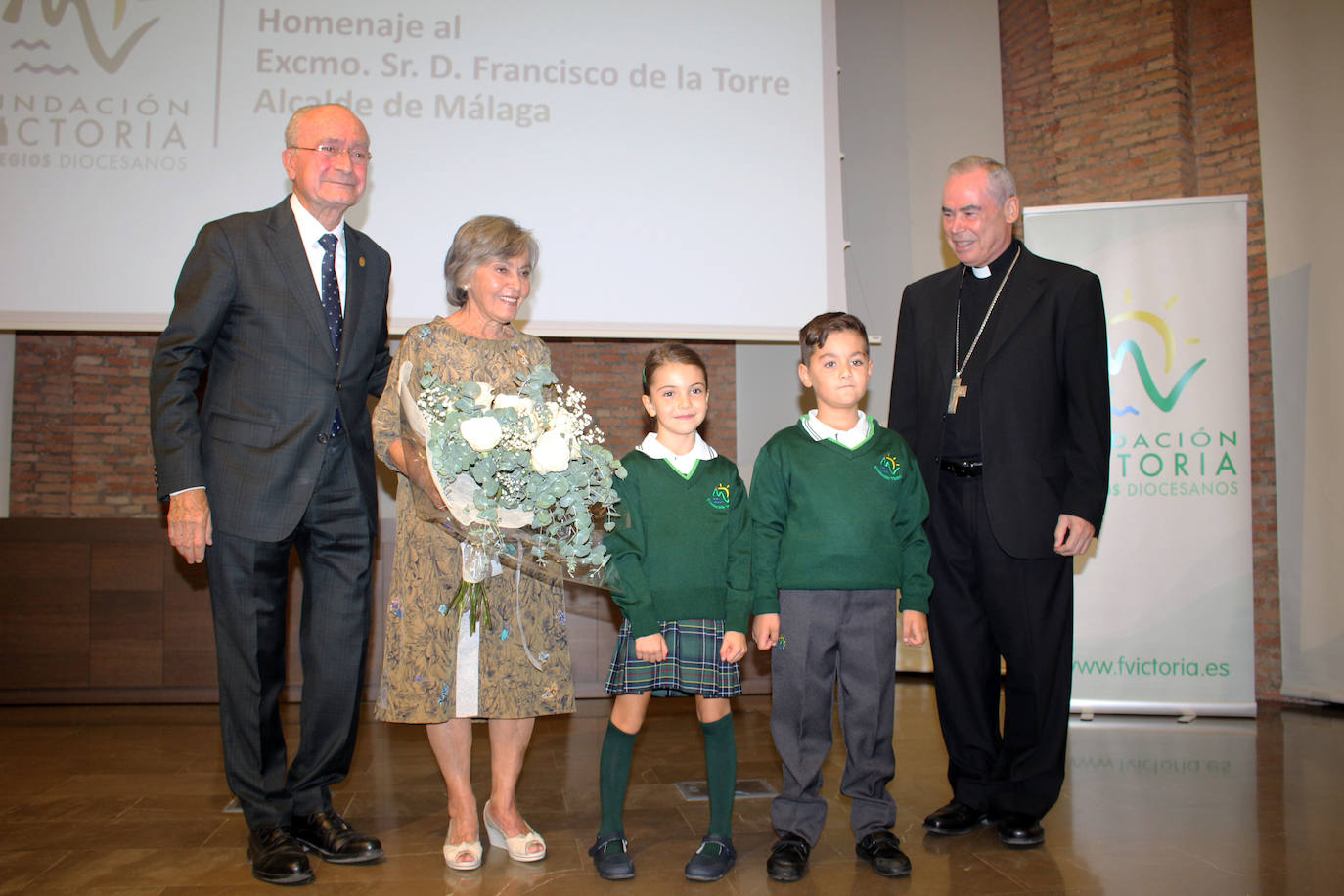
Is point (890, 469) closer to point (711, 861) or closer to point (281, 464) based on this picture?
point (711, 861)

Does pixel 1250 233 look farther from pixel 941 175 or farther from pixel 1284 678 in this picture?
pixel 1284 678

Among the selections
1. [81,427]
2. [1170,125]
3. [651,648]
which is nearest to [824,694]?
[651,648]

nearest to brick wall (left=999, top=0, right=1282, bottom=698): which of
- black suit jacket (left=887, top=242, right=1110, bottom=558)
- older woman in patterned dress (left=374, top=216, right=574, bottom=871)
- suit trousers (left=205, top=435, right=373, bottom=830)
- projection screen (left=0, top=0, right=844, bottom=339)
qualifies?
projection screen (left=0, top=0, right=844, bottom=339)

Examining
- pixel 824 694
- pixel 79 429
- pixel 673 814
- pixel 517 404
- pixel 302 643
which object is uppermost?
pixel 79 429

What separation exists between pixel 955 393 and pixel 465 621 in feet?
5.22

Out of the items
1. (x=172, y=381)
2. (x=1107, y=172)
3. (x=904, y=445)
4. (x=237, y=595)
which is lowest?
(x=237, y=595)

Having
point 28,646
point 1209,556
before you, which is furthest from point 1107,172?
point 28,646

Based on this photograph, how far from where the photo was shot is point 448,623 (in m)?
2.49

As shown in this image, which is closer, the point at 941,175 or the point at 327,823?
the point at 327,823

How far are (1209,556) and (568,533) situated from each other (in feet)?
12.4

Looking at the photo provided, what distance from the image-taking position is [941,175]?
21.0 feet

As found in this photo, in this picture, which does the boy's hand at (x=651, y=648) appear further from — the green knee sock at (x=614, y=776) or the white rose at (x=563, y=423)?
the white rose at (x=563, y=423)

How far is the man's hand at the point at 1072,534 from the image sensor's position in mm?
2701

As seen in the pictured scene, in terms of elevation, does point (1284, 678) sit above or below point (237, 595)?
below
